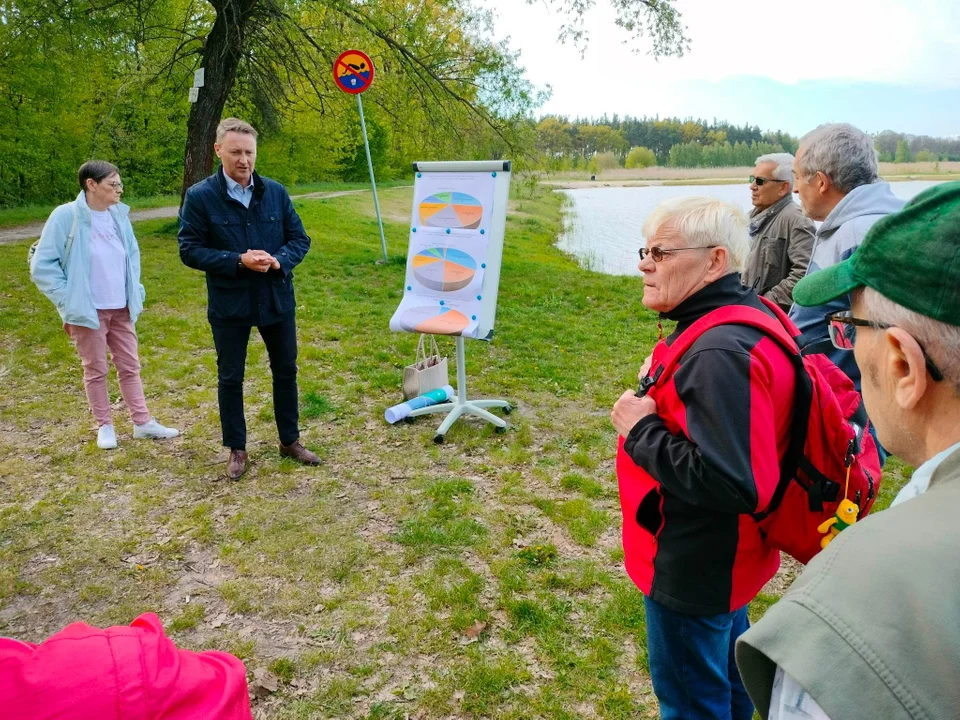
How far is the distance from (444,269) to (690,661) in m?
3.62

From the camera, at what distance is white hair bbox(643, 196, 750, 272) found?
1.87 metres

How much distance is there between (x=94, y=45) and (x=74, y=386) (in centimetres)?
844

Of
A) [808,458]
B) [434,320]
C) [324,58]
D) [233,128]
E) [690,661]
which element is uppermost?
[324,58]

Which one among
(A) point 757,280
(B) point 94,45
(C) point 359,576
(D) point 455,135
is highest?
(B) point 94,45

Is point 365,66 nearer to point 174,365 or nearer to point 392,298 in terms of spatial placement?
point 392,298

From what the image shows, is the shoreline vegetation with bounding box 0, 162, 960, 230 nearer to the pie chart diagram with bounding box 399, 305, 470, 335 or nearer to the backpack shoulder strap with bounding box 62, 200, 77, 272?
the pie chart diagram with bounding box 399, 305, 470, 335

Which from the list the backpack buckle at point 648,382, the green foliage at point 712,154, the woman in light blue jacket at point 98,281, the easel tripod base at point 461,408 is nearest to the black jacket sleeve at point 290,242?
the woman in light blue jacket at point 98,281

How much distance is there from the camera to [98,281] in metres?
4.73

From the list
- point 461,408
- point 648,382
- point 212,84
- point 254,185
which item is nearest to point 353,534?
point 461,408

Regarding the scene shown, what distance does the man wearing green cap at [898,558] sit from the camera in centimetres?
66

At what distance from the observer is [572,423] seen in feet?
18.2

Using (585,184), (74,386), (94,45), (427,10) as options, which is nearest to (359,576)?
(74,386)

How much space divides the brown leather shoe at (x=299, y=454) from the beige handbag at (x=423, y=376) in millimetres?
1218

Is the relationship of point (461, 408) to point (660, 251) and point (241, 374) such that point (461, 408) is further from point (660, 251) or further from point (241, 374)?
point (660, 251)
